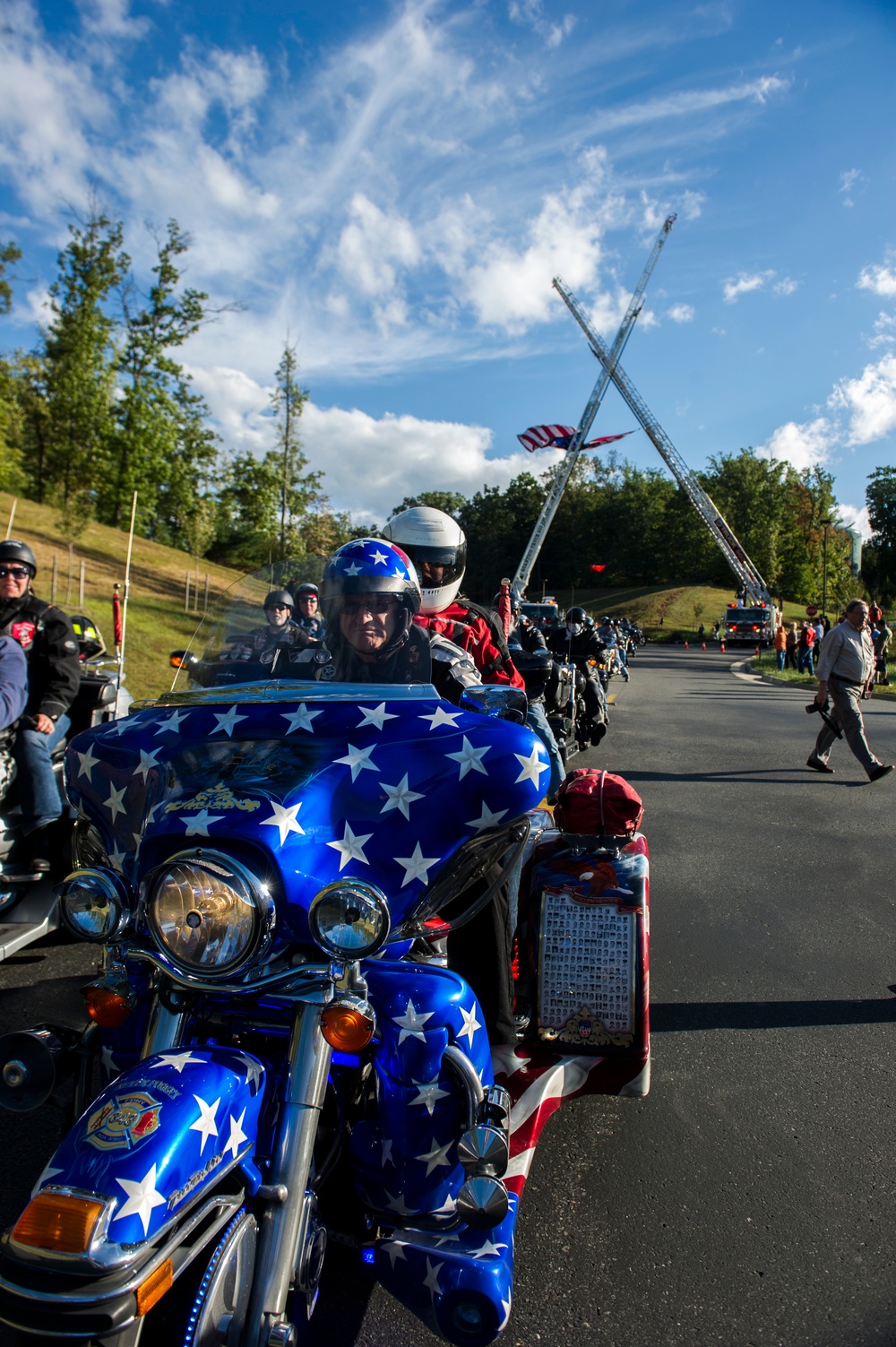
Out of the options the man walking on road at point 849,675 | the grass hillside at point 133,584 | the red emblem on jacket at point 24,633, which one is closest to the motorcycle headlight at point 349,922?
→ the red emblem on jacket at point 24,633

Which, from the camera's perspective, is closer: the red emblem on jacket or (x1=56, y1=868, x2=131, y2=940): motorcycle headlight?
(x1=56, y1=868, x2=131, y2=940): motorcycle headlight

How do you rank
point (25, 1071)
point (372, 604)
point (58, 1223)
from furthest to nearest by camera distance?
point (372, 604) < point (25, 1071) < point (58, 1223)

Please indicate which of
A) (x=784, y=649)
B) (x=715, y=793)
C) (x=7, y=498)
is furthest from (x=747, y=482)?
(x=715, y=793)

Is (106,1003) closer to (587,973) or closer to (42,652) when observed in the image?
(587,973)

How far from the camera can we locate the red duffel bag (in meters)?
2.92

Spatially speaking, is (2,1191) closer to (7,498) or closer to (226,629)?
(226,629)

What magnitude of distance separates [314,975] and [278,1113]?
26 cm

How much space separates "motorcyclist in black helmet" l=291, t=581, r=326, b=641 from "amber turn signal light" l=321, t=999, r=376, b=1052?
134 centimetres

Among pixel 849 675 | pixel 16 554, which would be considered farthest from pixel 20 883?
pixel 849 675

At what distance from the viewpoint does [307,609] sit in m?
2.87

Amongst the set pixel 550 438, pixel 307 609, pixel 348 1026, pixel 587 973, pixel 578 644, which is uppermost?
pixel 550 438

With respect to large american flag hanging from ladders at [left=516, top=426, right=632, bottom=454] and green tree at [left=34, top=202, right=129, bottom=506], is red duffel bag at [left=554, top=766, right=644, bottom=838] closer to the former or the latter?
green tree at [left=34, top=202, right=129, bottom=506]

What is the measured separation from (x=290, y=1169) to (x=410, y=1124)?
334mm

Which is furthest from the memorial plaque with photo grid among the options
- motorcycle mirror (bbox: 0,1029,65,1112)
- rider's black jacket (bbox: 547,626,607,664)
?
rider's black jacket (bbox: 547,626,607,664)
